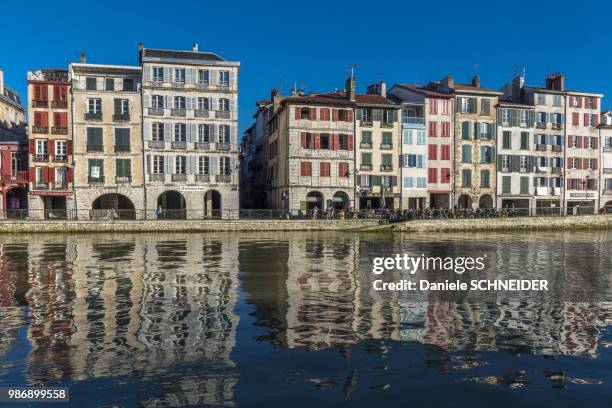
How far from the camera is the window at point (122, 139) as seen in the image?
51125mm

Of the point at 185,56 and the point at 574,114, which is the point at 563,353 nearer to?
the point at 185,56

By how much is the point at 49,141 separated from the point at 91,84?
692cm

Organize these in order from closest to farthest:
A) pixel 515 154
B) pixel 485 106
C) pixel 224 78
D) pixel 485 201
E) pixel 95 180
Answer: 1. pixel 95 180
2. pixel 224 78
3. pixel 485 106
4. pixel 515 154
5. pixel 485 201

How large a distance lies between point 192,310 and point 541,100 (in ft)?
198

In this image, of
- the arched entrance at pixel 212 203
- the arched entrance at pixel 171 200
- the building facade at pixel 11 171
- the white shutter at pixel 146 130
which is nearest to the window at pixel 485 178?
the arched entrance at pixel 212 203

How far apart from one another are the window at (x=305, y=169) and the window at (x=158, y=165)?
14127 millimetres

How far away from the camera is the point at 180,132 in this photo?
52312mm

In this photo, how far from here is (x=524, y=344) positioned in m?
11.5

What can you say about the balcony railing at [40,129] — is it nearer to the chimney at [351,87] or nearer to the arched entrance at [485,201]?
the chimney at [351,87]

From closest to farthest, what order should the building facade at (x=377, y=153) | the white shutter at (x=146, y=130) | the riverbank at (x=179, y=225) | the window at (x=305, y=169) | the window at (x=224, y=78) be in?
1. the riverbank at (x=179, y=225)
2. the white shutter at (x=146, y=130)
3. the window at (x=224, y=78)
4. the window at (x=305, y=169)
5. the building facade at (x=377, y=153)

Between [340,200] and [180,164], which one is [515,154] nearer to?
[340,200]

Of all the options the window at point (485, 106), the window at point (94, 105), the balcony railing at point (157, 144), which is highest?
the window at point (485, 106)

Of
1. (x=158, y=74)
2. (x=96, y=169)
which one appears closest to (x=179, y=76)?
(x=158, y=74)

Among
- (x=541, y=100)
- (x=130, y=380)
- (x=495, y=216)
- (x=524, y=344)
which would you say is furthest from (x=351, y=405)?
(x=541, y=100)
